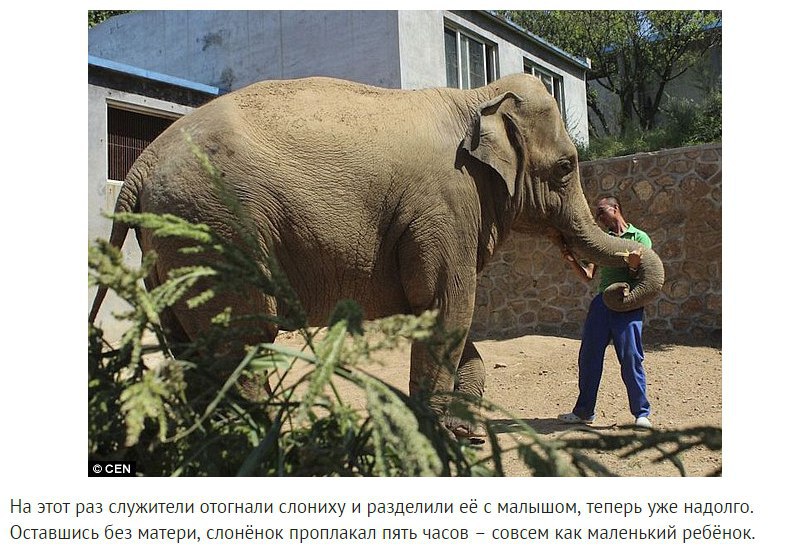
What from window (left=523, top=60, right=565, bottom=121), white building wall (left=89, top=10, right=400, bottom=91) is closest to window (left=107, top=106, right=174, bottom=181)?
white building wall (left=89, top=10, right=400, bottom=91)

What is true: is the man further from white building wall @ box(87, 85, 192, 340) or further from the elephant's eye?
white building wall @ box(87, 85, 192, 340)

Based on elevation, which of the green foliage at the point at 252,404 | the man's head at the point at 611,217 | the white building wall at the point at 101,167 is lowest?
the green foliage at the point at 252,404

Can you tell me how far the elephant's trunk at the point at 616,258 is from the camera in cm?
516

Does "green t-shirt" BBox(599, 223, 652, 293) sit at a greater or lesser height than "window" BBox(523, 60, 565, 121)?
lesser

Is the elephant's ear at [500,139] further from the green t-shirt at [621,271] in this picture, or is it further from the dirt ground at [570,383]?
the dirt ground at [570,383]

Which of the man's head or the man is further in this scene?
the man's head

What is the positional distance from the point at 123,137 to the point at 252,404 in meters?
10.1

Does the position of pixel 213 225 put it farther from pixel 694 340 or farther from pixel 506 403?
pixel 694 340

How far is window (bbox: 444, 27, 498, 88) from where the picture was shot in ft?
43.9

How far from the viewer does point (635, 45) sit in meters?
23.8

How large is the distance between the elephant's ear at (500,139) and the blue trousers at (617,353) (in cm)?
190

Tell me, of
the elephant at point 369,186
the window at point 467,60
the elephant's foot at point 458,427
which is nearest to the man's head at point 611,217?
the elephant at point 369,186

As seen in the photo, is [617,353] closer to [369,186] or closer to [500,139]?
[500,139]

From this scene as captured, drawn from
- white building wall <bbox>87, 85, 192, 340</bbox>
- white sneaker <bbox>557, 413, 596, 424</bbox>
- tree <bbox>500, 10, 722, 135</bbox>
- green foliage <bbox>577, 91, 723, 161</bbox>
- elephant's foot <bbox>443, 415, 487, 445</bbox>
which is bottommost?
white sneaker <bbox>557, 413, 596, 424</bbox>
